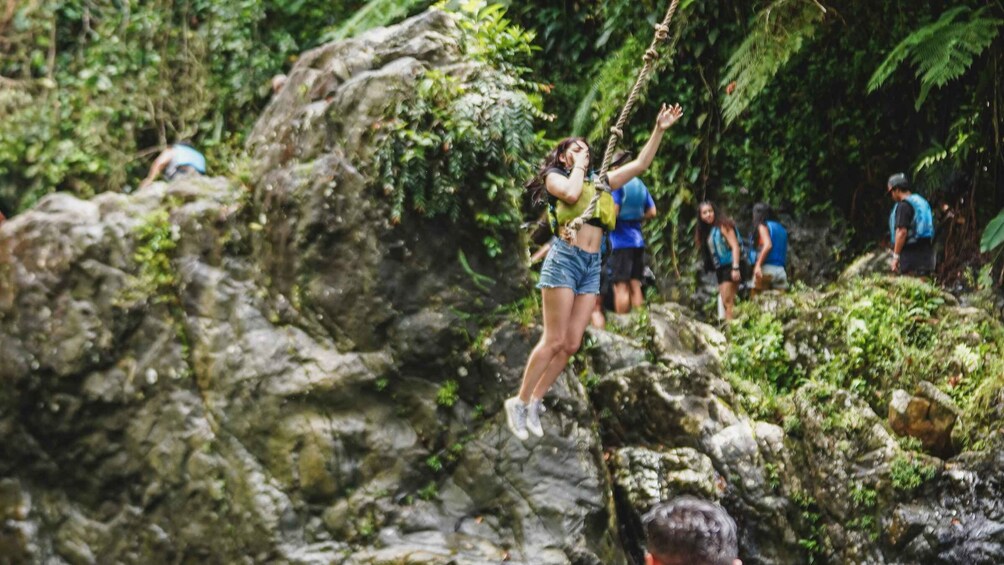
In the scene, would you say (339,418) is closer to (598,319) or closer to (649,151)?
(598,319)

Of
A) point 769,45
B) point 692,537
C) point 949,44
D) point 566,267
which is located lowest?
point 566,267

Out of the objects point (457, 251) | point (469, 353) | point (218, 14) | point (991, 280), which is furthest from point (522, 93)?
point (218, 14)

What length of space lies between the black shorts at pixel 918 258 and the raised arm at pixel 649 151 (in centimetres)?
377

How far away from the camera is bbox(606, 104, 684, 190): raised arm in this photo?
5438 mm

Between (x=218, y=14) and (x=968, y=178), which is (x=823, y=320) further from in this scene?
(x=218, y=14)

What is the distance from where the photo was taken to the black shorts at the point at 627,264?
817 centimetres

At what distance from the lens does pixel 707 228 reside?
388 inches

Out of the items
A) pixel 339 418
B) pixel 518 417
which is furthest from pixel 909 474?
pixel 339 418

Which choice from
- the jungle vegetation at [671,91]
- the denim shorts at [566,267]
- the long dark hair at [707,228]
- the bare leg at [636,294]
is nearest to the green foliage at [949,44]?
the jungle vegetation at [671,91]

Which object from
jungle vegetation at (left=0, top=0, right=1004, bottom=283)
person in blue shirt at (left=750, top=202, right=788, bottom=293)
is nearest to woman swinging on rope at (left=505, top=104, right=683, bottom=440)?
jungle vegetation at (left=0, top=0, right=1004, bottom=283)

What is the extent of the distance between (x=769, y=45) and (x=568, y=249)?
3.15 metres

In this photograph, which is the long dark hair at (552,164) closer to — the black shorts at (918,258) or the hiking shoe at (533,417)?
the hiking shoe at (533,417)

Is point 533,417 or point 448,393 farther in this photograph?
point 448,393

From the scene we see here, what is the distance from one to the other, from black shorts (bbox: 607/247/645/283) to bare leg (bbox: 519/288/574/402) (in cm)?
256
